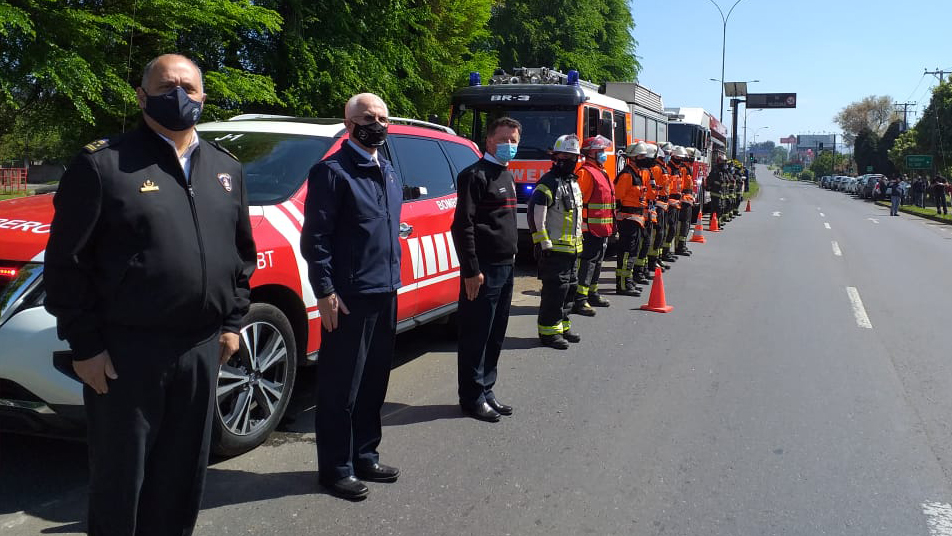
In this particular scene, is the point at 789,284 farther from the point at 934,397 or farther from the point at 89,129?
the point at 89,129

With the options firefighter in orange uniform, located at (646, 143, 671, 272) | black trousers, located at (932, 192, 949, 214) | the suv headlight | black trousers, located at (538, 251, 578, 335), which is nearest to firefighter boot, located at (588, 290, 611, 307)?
firefighter in orange uniform, located at (646, 143, 671, 272)

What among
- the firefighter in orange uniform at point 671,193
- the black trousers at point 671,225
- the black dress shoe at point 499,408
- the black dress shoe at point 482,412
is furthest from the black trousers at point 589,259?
the black trousers at point 671,225

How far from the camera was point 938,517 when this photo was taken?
158 inches

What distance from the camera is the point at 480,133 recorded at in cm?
1335

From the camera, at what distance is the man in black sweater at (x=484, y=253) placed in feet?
17.7

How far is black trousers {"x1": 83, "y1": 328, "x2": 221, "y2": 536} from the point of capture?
267 centimetres

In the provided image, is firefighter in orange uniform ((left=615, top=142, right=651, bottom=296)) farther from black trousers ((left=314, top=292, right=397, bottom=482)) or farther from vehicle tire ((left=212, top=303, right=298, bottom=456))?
black trousers ((left=314, top=292, right=397, bottom=482))

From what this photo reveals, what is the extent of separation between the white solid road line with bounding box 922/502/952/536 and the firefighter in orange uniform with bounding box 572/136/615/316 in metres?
4.90

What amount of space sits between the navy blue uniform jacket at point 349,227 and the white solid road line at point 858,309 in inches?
273

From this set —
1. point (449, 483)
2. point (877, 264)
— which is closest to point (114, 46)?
point (449, 483)

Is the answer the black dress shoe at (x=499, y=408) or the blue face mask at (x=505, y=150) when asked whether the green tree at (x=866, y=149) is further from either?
the black dress shoe at (x=499, y=408)

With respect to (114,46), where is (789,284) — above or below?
below

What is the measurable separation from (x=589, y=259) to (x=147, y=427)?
22.2 feet

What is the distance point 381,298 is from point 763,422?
2887 mm
